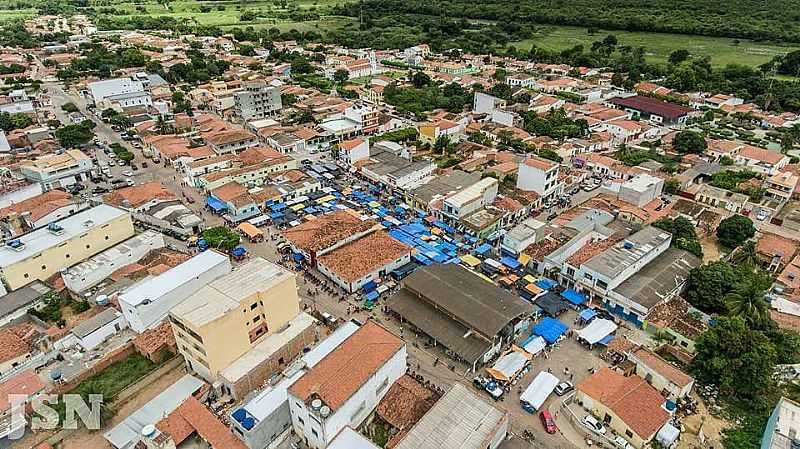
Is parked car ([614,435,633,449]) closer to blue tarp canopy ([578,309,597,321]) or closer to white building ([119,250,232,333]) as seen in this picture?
blue tarp canopy ([578,309,597,321])

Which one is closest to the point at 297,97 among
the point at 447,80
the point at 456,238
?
the point at 447,80

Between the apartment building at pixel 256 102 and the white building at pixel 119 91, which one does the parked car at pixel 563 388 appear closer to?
the apartment building at pixel 256 102

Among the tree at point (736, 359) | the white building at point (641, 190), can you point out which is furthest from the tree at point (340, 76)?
the tree at point (736, 359)

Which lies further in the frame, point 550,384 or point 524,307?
point 524,307

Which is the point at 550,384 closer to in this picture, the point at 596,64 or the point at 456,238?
the point at 456,238

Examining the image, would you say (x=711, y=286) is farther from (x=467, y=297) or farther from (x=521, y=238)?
(x=467, y=297)

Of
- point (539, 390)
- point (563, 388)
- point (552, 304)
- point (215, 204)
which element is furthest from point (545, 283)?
point (215, 204)
